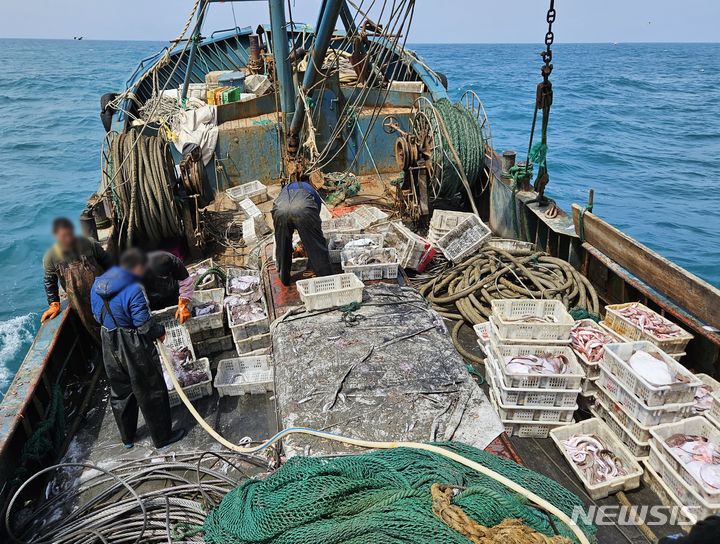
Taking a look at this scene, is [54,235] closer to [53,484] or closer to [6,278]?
[53,484]

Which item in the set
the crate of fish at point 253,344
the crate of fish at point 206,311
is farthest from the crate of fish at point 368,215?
the crate of fish at point 253,344

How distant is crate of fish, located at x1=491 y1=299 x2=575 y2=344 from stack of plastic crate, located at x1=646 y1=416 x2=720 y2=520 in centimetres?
102

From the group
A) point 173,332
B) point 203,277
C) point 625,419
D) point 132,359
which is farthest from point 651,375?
point 203,277

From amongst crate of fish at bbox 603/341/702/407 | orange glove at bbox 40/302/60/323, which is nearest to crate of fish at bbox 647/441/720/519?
crate of fish at bbox 603/341/702/407

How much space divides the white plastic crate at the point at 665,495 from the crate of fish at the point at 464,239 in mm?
3369

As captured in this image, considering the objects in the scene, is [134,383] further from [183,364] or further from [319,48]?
[319,48]

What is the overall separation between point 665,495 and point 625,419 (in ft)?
1.83

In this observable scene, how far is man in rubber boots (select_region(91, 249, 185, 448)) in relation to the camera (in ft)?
13.0

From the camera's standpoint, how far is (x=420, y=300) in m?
5.16

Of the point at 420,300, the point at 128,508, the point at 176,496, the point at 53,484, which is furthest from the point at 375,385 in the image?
the point at 53,484

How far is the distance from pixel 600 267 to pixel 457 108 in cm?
338

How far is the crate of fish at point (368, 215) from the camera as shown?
7.30m

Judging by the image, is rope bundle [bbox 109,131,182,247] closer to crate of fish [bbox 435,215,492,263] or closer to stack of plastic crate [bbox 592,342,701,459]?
crate of fish [bbox 435,215,492,263]

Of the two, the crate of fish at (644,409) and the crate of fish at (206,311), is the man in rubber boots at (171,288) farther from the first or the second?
the crate of fish at (644,409)
